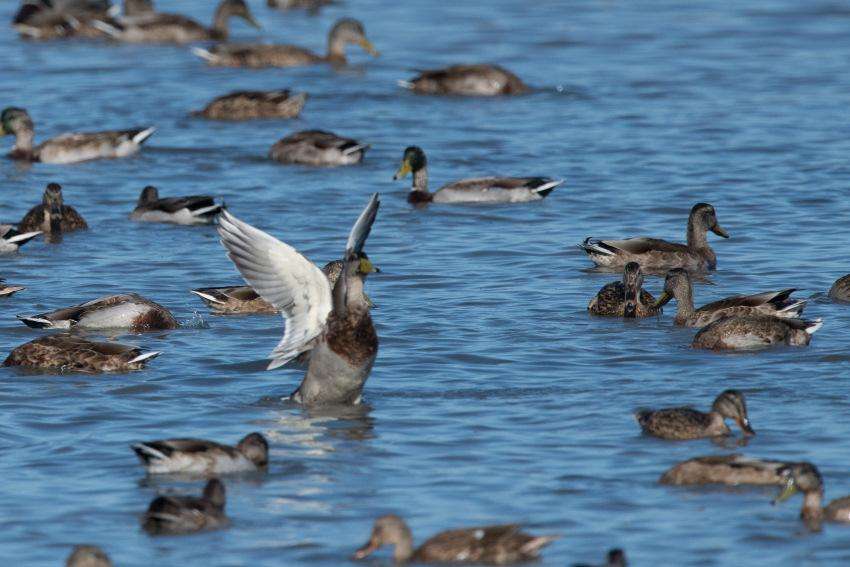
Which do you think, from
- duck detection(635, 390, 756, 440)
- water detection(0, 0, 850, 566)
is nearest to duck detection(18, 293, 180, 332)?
water detection(0, 0, 850, 566)

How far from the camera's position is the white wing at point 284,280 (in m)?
13.3

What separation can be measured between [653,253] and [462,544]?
9157 millimetres

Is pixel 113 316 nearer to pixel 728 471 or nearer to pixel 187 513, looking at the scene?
pixel 187 513

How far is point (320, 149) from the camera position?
79.8 ft

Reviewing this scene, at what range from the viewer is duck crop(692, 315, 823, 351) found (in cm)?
1459

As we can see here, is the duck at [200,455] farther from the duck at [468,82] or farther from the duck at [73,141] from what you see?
the duck at [468,82]

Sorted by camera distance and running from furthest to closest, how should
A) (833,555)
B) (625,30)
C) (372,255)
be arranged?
(625,30) < (372,255) < (833,555)

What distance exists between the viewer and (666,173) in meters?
23.9

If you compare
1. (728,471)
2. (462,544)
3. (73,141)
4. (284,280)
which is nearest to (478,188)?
(73,141)

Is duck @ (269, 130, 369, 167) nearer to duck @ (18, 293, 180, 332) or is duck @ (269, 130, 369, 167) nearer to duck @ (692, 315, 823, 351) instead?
duck @ (18, 293, 180, 332)

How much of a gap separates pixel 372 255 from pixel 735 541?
9812 millimetres

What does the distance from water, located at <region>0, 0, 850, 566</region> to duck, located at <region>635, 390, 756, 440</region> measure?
11cm

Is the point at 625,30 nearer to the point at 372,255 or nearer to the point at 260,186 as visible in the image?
the point at 260,186

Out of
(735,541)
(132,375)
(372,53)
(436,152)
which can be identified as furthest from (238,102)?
(735,541)
